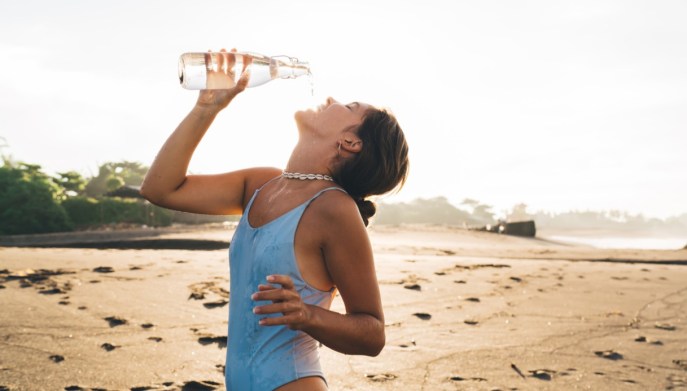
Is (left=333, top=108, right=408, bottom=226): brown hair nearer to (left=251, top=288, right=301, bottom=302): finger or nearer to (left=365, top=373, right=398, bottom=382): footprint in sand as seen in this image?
(left=251, top=288, right=301, bottom=302): finger

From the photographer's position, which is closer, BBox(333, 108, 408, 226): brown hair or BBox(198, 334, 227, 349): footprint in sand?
BBox(333, 108, 408, 226): brown hair

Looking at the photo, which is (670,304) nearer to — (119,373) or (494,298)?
(494,298)

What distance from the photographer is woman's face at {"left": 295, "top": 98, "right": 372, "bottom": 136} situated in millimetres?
1676

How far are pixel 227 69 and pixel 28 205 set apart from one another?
22.1 metres

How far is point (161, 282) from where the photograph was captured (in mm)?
5965

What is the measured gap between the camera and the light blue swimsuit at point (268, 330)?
4.79 ft

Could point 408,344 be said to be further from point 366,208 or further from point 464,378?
point 366,208

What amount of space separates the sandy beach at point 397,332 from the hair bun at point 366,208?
1640mm

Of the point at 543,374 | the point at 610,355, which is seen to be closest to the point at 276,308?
the point at 543,374

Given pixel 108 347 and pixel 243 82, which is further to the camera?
pixel 108 347

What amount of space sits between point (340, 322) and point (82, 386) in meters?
2.21

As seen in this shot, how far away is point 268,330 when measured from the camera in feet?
4.88

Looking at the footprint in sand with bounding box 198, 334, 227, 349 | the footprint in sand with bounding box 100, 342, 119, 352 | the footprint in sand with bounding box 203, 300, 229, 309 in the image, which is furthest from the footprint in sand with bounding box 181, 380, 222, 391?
the footprint in sand with bounding box 203, 300, 229, 309

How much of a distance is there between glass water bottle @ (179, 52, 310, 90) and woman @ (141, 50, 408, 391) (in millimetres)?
121
